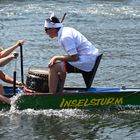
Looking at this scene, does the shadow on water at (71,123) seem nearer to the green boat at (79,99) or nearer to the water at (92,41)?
the water at (92,41)

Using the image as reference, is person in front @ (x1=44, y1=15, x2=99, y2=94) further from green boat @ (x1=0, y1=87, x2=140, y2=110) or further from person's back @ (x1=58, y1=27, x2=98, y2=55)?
green boat @ (x1=0, y1=87, x2=140, y2=110)

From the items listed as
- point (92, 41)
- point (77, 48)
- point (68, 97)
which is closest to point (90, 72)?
point (77, 48)

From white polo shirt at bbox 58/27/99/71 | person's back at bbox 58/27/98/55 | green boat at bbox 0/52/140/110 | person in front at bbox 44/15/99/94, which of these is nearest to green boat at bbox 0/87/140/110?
green boat at bbox 0/52/140/110

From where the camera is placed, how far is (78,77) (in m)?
17.4

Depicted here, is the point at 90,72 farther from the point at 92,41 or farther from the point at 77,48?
the point at 92,41

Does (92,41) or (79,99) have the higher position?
(79,99)

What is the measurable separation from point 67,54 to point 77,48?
0.88 feet

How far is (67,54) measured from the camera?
1279 cm

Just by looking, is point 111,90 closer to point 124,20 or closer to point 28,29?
point 28,29

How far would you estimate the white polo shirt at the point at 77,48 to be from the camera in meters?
12.6

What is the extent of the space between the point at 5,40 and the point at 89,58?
12.3 metres

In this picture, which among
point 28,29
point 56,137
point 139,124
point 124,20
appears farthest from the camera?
point 124,20

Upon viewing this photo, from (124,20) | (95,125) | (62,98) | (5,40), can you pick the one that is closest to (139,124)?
(95,125)

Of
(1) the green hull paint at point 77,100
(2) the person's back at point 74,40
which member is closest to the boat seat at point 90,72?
(2) the person's back at point 74,40
